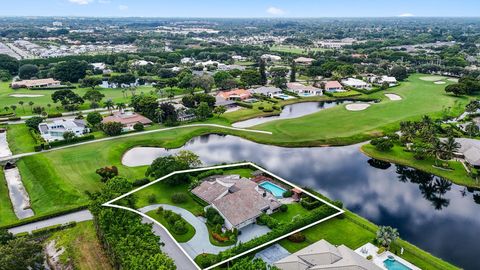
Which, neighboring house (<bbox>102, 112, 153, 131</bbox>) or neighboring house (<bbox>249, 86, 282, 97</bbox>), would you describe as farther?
neighboring house (<bbox>249, 86, 282, 97</bbox>)

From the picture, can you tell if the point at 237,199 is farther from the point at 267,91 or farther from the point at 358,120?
the point at 267,91

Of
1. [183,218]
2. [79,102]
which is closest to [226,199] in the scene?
[183,218]

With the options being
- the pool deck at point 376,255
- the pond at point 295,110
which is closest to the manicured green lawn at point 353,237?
the pool deck at point 376,255

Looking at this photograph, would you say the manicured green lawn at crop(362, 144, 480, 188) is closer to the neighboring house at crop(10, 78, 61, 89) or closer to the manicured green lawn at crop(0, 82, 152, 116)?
the manicured green lawn at crop(0, 82, 152, 116)

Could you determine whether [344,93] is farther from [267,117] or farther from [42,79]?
[42,79]

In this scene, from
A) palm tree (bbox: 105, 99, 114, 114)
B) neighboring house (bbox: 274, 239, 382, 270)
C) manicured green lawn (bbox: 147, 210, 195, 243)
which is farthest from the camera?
palm tree (bbox: 105, 99, 114, 114)

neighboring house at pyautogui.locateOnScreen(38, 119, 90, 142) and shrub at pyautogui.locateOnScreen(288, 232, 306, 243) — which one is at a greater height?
neighboring house at pyautogui.locateOnScreen(38, 119, 90, 142)

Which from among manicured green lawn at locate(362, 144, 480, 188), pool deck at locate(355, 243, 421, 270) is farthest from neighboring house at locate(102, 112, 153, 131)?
pool deck at locate(355, 243, 421, 270)
